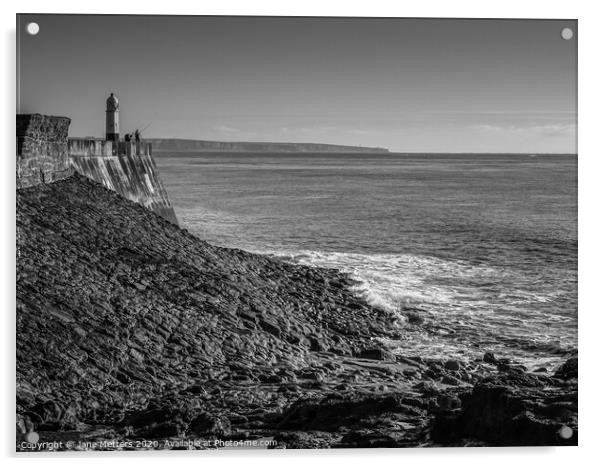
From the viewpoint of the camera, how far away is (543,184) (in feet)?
87.9

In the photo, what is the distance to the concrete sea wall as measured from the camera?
16.0m

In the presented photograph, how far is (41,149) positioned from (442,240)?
444 inches

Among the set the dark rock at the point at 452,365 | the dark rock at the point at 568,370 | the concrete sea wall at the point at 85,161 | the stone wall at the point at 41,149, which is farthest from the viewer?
the concrete sea wall at the point at 85,161

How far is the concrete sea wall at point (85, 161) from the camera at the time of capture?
16.0 metres

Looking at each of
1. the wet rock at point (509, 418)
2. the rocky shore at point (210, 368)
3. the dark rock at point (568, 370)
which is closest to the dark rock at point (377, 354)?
the rocky shore at point (210, 368)

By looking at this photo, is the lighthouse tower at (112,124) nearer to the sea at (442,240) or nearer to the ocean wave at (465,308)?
the sea at (442,240)

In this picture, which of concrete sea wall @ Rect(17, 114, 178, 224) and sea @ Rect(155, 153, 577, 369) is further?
concrete sea wall @ Rect(17, 114, 178, 224)

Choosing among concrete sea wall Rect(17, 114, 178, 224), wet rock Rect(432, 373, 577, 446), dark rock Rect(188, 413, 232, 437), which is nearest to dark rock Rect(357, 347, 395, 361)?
wet rock Rect(432, 373, 577, 446)

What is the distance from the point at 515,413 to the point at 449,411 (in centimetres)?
87

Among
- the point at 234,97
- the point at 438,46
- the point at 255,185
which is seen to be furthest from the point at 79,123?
the point at 255,185

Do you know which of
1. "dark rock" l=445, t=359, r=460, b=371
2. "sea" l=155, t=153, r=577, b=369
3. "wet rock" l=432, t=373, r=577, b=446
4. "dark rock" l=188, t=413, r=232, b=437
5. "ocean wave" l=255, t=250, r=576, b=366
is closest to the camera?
"wet rock" l=432, t=373, r=577, b=446

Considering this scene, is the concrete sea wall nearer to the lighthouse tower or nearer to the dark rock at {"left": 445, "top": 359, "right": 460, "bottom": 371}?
the lighthouse tower

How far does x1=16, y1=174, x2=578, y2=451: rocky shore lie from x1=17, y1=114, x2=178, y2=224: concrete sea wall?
0.76 m

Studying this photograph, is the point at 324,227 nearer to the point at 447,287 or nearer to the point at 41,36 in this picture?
the point at 447,287
